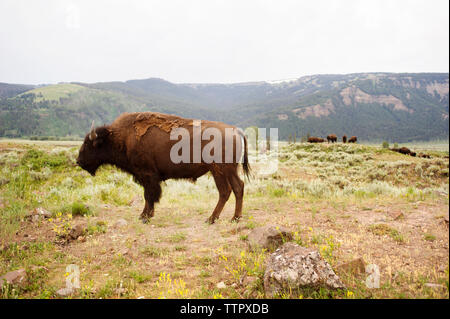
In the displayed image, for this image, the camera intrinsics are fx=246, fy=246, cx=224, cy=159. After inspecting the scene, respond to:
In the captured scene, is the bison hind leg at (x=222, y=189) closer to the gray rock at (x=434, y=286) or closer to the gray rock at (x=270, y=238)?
the gray rock at (x=270, y=238)

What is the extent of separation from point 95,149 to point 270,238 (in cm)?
554

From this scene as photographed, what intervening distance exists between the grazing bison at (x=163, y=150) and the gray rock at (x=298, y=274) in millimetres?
3293

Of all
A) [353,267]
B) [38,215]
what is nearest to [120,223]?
[38,215]

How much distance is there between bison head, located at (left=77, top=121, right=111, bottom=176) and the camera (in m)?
6.79

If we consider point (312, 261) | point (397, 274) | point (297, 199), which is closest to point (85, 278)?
point (312, 261)

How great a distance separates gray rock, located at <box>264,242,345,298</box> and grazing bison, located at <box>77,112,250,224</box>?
3.29 metres

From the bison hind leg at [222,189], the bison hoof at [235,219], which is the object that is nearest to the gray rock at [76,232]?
the bison hind leg at [222,189]

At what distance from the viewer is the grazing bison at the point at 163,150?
6125 mm

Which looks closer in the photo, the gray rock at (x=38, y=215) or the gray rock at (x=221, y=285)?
the gray rock at (x=221, y=285)

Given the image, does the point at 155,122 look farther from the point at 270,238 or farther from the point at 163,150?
the point at 270,238

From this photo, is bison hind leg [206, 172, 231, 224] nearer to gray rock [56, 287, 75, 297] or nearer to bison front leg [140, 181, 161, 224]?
bison front leg [140, 181, 161, 224]

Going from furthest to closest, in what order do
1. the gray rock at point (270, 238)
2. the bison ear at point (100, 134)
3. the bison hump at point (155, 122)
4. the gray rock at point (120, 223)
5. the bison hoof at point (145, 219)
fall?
1. the bison ear at point (100, 134)
2. the bison hump at point (155, 122)
3. the bison hoof at point (145, 219)
4. the gray rock at point (120, 223)
5. the gray rock at point (270, 238)
